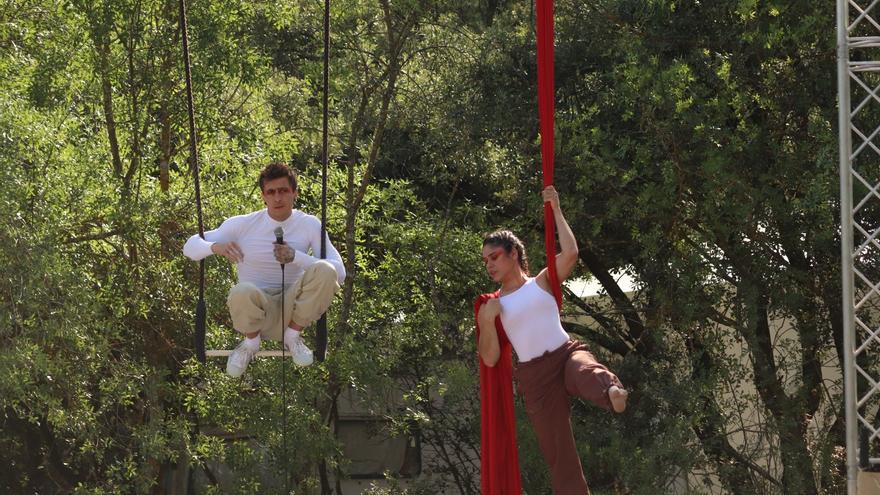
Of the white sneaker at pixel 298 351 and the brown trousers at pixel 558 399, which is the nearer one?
the brown trousers at pixel 558 399

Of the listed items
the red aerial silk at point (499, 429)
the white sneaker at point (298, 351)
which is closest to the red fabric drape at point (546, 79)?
the red aerial silk at point (499, 429)

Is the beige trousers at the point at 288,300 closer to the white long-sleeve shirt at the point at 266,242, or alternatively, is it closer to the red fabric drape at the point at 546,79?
the white long-sleeve shirt at the point at 266,242

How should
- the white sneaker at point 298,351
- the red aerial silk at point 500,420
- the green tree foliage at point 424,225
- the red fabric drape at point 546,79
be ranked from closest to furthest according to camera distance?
the red fabric drape at point 546,79, the red aerial silk at point 500,420, the white sneaker at point 298,351, the green tree foliage at point 424,225

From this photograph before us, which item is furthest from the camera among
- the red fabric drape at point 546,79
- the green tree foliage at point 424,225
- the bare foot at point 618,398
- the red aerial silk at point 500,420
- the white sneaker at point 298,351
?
the green tree foliage at point 424,225

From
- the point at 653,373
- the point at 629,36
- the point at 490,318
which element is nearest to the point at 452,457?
the point at 653,373

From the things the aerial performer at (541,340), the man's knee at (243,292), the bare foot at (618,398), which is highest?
the man's knee at (243,292)

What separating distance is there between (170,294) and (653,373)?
325cm

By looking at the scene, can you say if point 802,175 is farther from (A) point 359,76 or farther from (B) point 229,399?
(B) point 229,399

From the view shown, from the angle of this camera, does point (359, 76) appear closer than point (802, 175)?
No

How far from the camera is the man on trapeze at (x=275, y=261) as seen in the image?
564 cm

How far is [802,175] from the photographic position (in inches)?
329

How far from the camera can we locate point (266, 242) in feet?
18.9

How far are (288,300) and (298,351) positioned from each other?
0.27m

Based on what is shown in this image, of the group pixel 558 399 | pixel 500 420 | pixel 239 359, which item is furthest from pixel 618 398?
pixel 239 359
